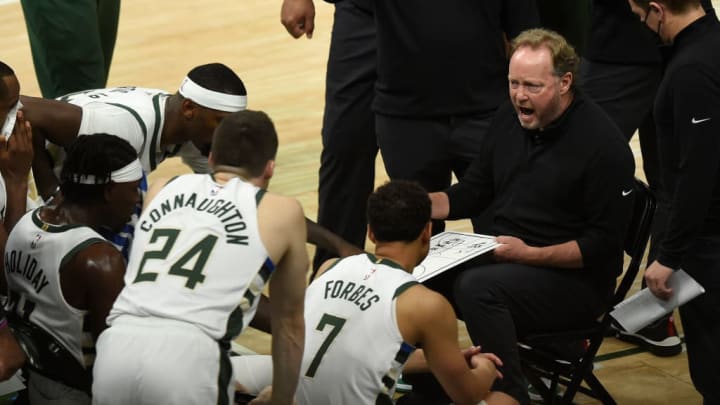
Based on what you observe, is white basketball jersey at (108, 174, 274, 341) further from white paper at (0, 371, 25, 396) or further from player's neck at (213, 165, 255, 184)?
white paper at (0, 371, 25, 396)

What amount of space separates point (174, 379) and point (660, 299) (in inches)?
71.8

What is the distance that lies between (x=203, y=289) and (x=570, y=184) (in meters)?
1.58

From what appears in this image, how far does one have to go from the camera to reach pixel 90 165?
4203 millimetres

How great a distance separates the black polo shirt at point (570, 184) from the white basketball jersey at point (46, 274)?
1553 mm

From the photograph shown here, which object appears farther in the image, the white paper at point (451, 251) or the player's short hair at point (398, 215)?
the white paper at point (451, 251)

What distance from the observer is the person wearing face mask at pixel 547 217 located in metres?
4.64

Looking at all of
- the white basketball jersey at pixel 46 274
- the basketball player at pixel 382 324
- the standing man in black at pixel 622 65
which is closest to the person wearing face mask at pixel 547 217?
the basketball player at pixel 382 324

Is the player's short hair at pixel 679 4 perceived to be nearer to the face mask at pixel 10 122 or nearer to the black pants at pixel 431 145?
the black pants at pixel 431 145

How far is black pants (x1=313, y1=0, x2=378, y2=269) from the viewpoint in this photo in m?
5.97

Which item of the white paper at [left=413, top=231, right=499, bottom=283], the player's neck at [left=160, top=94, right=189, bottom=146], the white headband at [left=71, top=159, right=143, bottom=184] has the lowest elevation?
the white paper at [left=413, top=231, right=499, bottom=283]

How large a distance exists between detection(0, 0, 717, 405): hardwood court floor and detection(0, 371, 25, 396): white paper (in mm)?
1395

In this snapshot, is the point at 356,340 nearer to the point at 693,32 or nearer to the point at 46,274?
the point at 46,274

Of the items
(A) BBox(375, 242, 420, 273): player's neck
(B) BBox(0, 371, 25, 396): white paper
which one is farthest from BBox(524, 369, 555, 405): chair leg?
(B) BBox(0, 371, 25, 396): white paper

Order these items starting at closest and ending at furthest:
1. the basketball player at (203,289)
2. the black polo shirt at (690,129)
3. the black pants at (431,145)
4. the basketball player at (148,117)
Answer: the basketball player at (203,289) → the black polo shirt at (690,129) → the basketball player at (148,117) → the black pants at (431,145)
